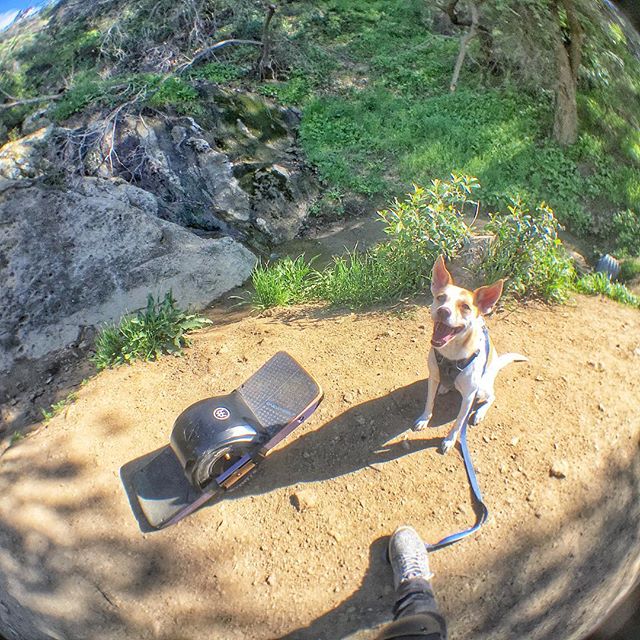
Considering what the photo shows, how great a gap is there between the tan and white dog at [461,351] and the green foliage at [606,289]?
1.11 m

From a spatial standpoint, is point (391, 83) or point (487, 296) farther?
point (391, 83)

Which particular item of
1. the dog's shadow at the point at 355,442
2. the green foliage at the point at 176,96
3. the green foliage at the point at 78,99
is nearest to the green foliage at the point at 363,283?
the dog's shadow at the point at 355,442

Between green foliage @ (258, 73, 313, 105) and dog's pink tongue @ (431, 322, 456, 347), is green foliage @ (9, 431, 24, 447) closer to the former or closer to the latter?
dog's pink tongue @ (431, 322, 456, 347)

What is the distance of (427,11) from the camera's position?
7.03 meters

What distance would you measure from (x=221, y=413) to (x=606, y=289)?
9.86 feet

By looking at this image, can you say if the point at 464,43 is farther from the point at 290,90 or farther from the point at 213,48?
the point at 213,48

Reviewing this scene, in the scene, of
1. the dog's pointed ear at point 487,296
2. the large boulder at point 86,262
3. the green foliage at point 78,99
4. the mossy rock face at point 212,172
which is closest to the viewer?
the dog's pointed ear at point 487,296

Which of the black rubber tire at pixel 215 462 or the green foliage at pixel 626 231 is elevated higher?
the black rubber tire at pixel 215 462

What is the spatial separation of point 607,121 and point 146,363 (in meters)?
4.40

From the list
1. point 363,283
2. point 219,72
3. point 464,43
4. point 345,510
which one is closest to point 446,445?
point 345,510

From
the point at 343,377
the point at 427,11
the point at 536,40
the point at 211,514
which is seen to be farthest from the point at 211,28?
the point at 211,514

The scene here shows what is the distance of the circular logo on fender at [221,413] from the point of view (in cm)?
266

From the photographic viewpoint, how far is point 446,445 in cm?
288

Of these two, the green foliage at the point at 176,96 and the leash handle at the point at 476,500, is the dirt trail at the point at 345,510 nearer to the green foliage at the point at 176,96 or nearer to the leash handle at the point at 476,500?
the leash handle at the point at 476,500
